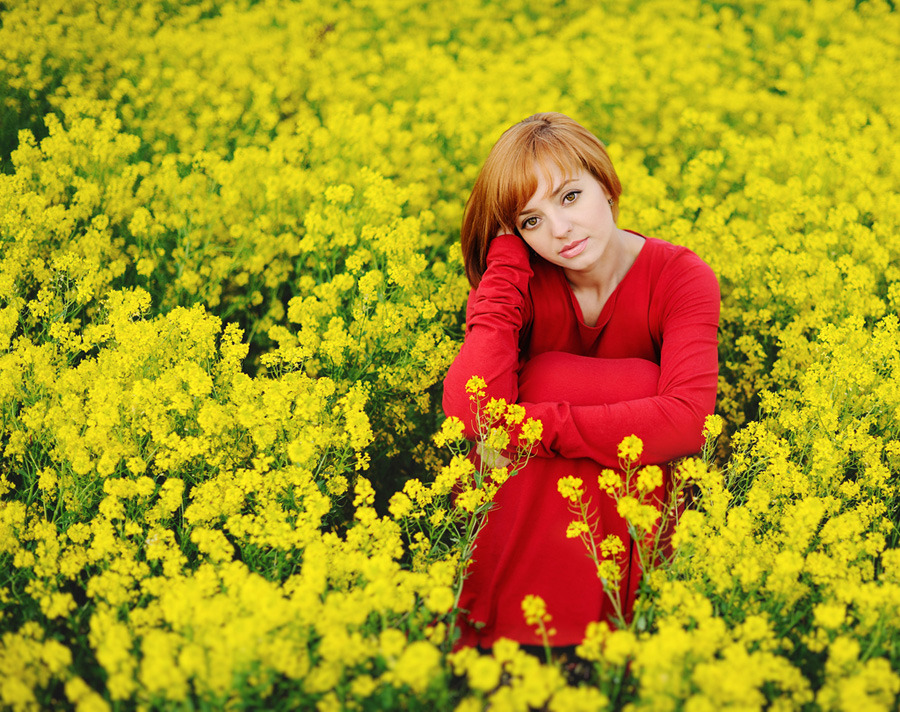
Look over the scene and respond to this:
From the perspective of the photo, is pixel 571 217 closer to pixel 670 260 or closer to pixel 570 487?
pixel 670 260

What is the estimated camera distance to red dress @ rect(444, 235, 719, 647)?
7.59 ft

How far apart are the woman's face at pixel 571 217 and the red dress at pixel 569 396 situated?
6.5 inches

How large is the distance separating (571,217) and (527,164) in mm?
252

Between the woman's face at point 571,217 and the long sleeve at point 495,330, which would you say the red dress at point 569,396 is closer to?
the long sleeve at point 495,330

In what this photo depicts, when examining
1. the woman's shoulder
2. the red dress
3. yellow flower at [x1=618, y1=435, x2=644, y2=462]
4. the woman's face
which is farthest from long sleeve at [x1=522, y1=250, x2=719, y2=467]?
the woman's face

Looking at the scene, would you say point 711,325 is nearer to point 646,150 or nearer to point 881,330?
point 881,330

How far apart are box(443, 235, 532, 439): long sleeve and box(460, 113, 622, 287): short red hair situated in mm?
135

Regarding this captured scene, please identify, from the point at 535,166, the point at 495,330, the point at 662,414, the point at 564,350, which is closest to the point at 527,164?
the point at 535,166

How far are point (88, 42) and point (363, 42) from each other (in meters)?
2.51

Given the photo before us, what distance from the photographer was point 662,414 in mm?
2350

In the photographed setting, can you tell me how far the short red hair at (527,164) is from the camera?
2.57 meters

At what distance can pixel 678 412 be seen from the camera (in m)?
2.36

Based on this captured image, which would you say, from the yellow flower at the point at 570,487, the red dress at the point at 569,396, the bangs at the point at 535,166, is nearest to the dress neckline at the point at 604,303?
the red dress at the point at 569,396

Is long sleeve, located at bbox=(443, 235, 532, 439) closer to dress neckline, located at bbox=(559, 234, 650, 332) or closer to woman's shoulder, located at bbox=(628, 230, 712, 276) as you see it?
dress neckline, located at bbox=(559, 234, 650, 332)
